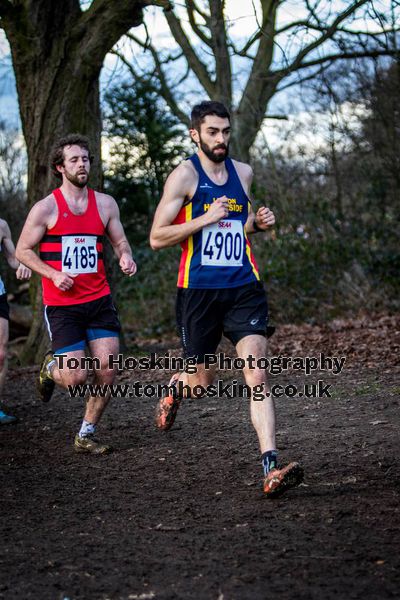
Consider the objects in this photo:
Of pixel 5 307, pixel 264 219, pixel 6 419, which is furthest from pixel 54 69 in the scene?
pixel 264 219

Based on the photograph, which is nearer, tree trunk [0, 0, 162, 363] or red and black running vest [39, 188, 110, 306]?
red and black running vest [39, 188, 110, 306]

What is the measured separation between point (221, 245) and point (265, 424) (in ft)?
3.71

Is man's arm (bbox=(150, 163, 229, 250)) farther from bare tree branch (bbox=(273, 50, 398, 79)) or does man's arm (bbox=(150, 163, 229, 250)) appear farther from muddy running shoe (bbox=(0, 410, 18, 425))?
bare tree branch (bbox=(273, 50, 398, 79))

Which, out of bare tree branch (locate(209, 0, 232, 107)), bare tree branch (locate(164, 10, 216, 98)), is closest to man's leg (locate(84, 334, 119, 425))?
bare tree branch (locate(209, 0, 232, 107))

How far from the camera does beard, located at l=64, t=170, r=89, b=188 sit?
6133 mm

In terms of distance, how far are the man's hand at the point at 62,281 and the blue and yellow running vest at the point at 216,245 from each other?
96 cm

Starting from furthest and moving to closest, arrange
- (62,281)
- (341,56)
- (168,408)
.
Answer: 1. (341,56)
2. (168,408)
3. (62,281)

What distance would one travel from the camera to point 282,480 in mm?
4508

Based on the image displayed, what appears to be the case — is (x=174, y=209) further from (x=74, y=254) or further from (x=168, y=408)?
(x=168, y=408)

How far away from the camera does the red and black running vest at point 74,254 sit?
6102 mm

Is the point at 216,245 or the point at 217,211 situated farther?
the point at 216,245

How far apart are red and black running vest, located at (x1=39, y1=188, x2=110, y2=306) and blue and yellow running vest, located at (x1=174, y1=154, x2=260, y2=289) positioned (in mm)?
1081

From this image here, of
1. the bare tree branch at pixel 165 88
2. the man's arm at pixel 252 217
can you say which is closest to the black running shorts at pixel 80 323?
the man's arm at pixel 252 217

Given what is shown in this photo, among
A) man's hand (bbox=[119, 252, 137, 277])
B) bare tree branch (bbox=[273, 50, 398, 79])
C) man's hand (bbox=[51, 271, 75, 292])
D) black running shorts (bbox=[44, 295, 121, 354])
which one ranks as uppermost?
bare tree branch (bbox=[273, 50, 398, 79])
